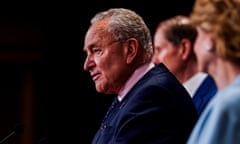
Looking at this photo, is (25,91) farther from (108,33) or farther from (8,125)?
(108,33)

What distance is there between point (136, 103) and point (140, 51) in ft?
0.89

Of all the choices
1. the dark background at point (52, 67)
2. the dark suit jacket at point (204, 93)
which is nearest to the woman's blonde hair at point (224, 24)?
the dark suit jacket at point (204, 93)

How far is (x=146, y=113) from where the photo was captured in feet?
5.00

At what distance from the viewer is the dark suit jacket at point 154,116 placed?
4.94 ft

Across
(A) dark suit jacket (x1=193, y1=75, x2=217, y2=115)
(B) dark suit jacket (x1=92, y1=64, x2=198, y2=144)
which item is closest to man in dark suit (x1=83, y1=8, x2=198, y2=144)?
(B) dark suit jacket (x1=92, y1=64, x2=198, y2=144)

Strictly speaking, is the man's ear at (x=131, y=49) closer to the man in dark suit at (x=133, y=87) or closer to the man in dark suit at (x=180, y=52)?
the man in dark suit at (x=133, y=87)

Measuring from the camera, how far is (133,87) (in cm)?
168

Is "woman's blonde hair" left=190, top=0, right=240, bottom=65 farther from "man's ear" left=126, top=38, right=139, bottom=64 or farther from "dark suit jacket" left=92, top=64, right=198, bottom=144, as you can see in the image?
"man's ear" left=126, top=38, right=139, bottom=64

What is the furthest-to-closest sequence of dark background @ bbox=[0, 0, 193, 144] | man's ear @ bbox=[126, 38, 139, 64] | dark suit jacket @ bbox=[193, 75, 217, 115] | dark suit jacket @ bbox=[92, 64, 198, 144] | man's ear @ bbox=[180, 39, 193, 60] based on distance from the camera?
dark background @ bbox=[0, 0, 193, 144] < man's ear @ bbox=[180, 39, 193, 60] < dark suit jacket @ bbox=[193, 75, 217, 115] < man's ear @ bbox=[126, 38, 139, 64] < dark suit jacket @ bbox=[92, 64, 198, 144]

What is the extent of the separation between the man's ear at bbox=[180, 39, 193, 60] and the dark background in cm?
101

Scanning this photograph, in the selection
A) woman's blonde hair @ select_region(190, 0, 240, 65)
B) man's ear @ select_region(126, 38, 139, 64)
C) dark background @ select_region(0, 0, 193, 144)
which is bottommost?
dark background @ select_region(0, 0, 193, 144)

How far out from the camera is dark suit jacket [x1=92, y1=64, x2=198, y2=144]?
4.94ft

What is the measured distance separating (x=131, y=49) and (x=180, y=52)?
501 millimetres

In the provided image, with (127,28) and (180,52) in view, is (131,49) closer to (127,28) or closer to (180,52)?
(127,28)
